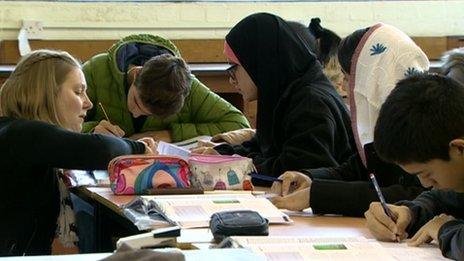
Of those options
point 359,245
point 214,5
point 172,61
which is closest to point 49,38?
point 214,5

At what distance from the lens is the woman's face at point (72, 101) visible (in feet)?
8.94

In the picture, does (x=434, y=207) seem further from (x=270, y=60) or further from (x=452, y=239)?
(x=270, y=60)

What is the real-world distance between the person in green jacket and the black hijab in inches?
19.1

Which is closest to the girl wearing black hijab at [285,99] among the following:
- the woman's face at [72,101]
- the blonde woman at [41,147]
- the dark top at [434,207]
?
the blonde woman at [41,147]

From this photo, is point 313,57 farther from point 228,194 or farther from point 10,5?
point 10,5

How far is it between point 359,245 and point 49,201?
Answer: 1349mm

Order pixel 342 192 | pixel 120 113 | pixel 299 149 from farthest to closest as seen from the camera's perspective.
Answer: pixel 120 113
pixel 299 149
pixel 342 192

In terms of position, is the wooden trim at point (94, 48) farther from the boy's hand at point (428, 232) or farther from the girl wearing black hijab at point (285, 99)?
the boy's hand at point (428, 232)

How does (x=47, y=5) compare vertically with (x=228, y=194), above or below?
above

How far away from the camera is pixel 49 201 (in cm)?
271

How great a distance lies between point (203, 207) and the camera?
205cm

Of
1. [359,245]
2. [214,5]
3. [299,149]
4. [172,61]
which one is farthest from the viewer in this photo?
[214,5]

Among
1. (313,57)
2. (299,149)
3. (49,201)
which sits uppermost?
(313,57)

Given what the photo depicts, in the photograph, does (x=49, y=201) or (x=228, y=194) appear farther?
(x=49, y=201)
